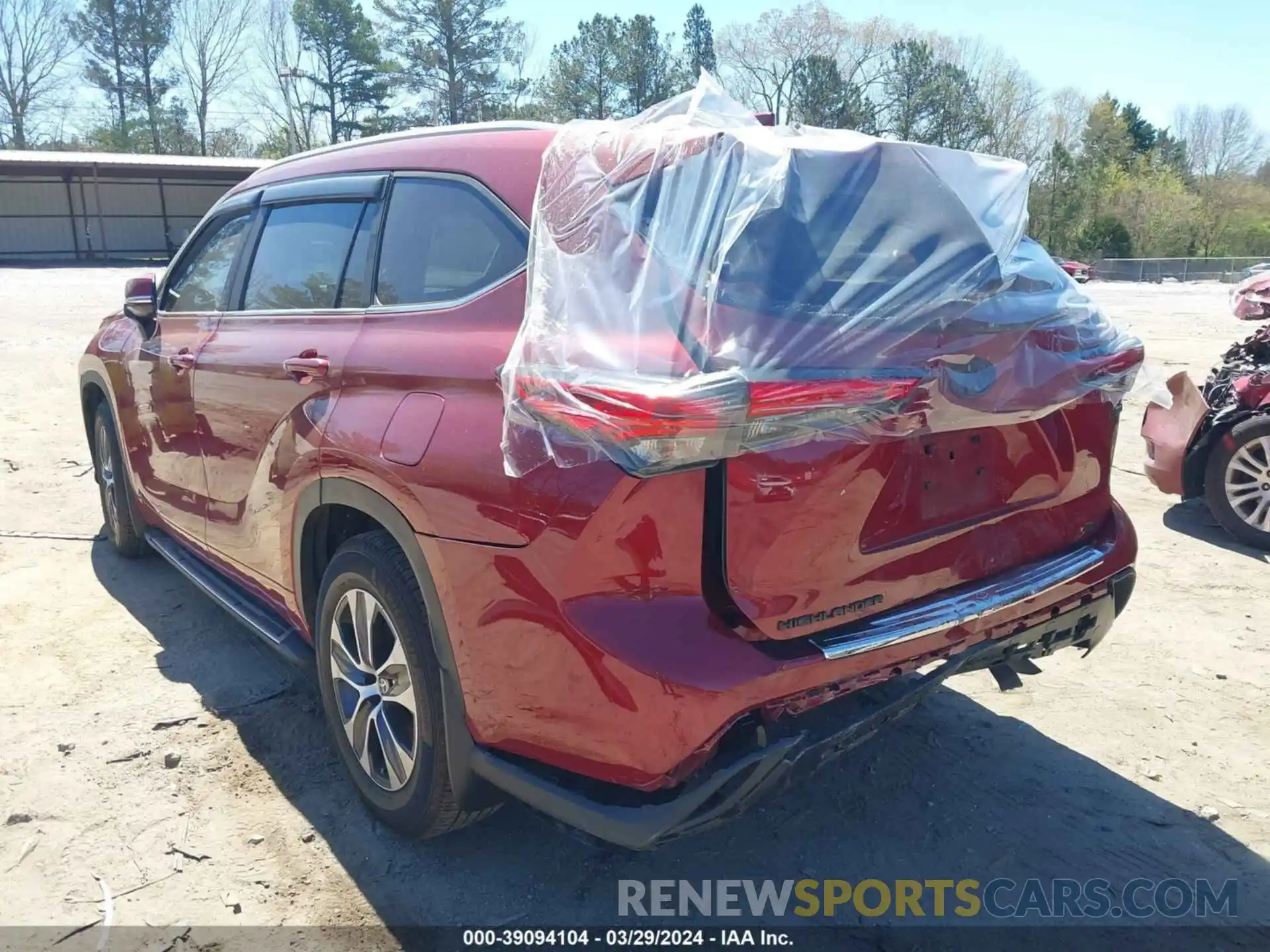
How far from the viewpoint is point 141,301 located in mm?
4453

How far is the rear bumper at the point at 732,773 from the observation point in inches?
84.3

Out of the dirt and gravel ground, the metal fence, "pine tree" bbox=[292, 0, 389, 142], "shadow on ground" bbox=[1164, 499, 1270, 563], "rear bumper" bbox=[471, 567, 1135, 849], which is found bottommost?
the metal fence

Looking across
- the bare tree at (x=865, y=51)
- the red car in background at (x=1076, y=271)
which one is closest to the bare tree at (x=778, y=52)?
the bare tree at (x=865, y=51)

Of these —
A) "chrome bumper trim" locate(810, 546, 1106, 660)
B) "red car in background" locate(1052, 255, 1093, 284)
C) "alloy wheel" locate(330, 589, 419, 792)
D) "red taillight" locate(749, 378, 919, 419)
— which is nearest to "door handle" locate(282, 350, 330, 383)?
"alloy wheel" locate(330, 589, 419, 792)

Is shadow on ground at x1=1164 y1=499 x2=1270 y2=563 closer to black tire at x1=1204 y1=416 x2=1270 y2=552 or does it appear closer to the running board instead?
black tire at x1=1204 y1=416 x2=1270 y2=552

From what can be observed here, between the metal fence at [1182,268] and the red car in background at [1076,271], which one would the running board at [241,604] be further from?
the metal fence at [1182,268]

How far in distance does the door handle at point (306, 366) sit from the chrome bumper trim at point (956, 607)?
5.54 ft

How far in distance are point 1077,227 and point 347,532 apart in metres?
59.9

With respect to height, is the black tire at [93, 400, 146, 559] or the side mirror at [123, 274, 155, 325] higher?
the side mirror at [123, 274, 155, 325]

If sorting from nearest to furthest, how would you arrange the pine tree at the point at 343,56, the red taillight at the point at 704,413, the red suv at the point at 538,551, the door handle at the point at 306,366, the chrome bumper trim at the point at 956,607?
the red taillight at the point at 704,413
the red suv at the point at 538,551
the chrome bumper trim at the point at 956,607
the door handle at the point at 306,366
the pine tree at the point at 343,56

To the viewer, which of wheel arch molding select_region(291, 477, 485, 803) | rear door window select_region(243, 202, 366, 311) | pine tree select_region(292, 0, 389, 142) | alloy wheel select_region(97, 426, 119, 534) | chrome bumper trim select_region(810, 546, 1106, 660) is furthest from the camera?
pine tree select_region(292, 0, 389, 142)

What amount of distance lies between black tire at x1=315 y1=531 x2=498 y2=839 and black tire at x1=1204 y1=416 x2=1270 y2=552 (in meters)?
4.91

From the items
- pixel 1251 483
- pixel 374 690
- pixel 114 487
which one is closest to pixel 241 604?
pixel 374 690

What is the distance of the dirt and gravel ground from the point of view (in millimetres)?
2818
